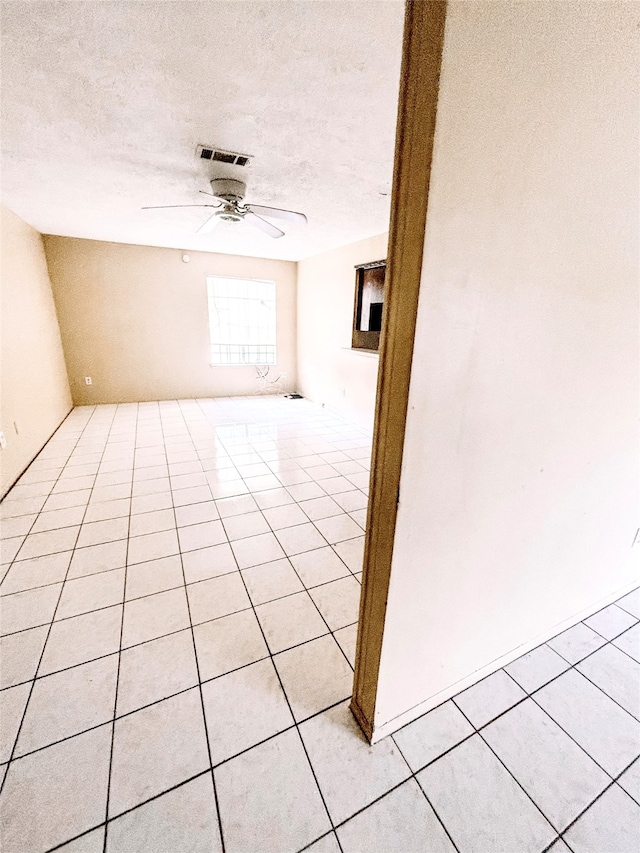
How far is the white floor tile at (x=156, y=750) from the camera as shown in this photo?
1.07 meters

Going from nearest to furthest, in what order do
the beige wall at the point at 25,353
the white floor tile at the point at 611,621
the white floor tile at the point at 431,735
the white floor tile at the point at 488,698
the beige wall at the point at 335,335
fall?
the white floor tile at the point at 431,735
the white floor tile at the point at 488,698
the white floor tile at the point at 611,621
the beige wall at the point at 25,353
the beige wall at the point at 335,335

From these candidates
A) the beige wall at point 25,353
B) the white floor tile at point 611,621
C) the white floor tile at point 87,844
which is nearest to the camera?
the white floor tile at point 87,844

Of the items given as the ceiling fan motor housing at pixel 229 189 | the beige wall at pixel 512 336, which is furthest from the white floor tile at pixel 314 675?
the ceiling fan motor housing at pixel 229 189

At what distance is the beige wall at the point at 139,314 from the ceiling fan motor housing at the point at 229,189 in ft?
10.8

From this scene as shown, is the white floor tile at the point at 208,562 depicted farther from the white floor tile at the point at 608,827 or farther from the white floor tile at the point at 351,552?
the white floor tile at the point at 608,827

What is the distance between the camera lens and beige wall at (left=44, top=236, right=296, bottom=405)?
16.1 ft

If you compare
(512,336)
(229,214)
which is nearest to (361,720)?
(512,336)

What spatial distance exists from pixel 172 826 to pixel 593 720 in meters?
1.53

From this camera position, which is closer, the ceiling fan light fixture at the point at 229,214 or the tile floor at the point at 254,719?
the tile floor at the point at 254,719

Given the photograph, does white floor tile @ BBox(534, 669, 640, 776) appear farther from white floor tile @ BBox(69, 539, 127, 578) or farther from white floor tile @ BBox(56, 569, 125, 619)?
white floor tile @ BBox(69, 539, 127, 578)

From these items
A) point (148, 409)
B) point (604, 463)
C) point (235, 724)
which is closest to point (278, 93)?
point (604, 463)

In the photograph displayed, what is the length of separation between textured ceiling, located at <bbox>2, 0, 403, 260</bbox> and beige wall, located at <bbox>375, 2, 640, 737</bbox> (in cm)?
80

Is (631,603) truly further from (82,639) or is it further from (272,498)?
(82,639)

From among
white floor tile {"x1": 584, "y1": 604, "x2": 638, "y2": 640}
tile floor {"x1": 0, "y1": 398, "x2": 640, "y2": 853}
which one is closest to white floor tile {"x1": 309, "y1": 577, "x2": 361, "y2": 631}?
tile floor {"x1": 0, "y1": 398, "x2": 640, "y2": 853}
